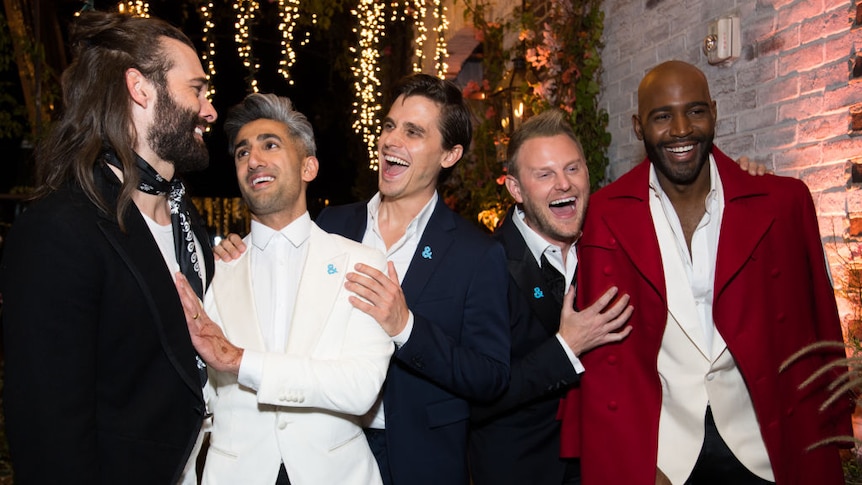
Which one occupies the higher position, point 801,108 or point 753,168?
point 801,108

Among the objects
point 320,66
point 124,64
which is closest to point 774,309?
point 124,64

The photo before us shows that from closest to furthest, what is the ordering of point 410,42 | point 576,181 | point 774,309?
1. point 774,309
2. point 576,181
3. point 410,42

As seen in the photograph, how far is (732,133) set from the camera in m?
3.13

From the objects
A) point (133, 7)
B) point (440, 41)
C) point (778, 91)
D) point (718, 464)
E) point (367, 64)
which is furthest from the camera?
point (367, 64)

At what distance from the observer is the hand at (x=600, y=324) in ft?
7.16

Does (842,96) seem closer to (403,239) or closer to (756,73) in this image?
(756,73)

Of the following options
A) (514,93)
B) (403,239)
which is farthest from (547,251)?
(514,93)

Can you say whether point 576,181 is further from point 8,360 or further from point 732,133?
point 8,360

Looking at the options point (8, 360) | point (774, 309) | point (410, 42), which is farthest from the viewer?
point (410, 42)

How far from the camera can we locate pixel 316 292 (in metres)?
1.98

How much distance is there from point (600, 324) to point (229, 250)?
110cm

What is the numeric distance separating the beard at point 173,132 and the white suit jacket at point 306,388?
333mm

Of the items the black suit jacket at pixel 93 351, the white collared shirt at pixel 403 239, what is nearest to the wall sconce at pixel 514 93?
the white collared shirt at pixel 403 239

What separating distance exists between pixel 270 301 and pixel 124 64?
0.73m
